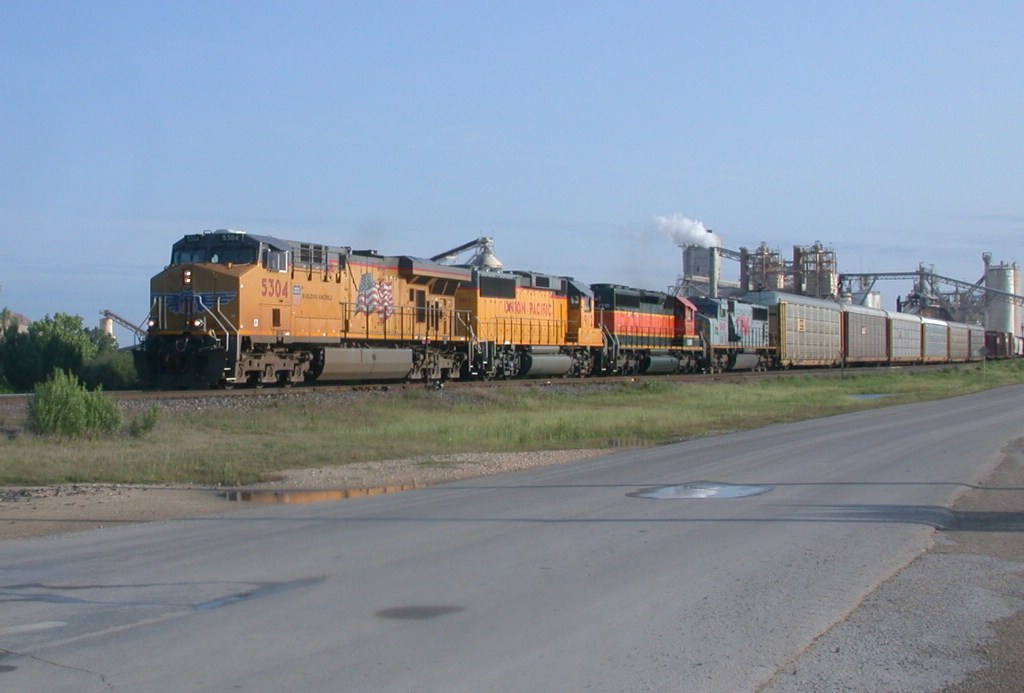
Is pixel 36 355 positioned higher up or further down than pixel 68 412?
higher up

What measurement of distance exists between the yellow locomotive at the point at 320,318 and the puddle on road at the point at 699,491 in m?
15.0

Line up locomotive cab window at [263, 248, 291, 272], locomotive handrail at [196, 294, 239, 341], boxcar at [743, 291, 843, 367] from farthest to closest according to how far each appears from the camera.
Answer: boxcar at [743, 291, 843, 367]
locomotive cab window at [263, 248, 291, 272]
locomotive handrail at [196, 294, 239, 341]

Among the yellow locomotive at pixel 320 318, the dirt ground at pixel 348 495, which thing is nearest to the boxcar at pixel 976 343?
the yellow locomotive at pixel 320 318

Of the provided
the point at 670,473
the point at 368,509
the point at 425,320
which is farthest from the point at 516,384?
the point at 368,509

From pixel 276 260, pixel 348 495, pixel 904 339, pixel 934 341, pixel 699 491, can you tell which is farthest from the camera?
pixel 934 341

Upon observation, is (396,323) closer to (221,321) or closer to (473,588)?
(221,321)

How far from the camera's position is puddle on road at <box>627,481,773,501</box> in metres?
12.8

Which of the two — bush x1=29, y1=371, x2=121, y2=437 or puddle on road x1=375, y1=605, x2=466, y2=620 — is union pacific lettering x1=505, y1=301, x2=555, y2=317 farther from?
puddle on road x1=375, y1=605, x2=466, y2=620

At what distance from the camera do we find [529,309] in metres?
39.0

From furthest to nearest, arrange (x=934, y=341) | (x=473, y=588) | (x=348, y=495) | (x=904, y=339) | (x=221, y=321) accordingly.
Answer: (x=934, y=341) < (x=904, y=339) < (x=221, y=321) < (x=348, y=495) < (x=473, y=588)

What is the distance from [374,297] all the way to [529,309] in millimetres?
9517

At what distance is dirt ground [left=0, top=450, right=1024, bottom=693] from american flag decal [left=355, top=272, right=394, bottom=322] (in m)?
12.1

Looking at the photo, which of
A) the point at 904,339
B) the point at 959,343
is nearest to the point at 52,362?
the point at 904,339

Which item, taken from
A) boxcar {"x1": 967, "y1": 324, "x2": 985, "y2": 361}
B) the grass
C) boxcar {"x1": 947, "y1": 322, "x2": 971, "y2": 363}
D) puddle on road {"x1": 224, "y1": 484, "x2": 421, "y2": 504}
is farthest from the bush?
boxcar {"x1": 967, "y1": 324, "x2": 985, "y2": 361}
